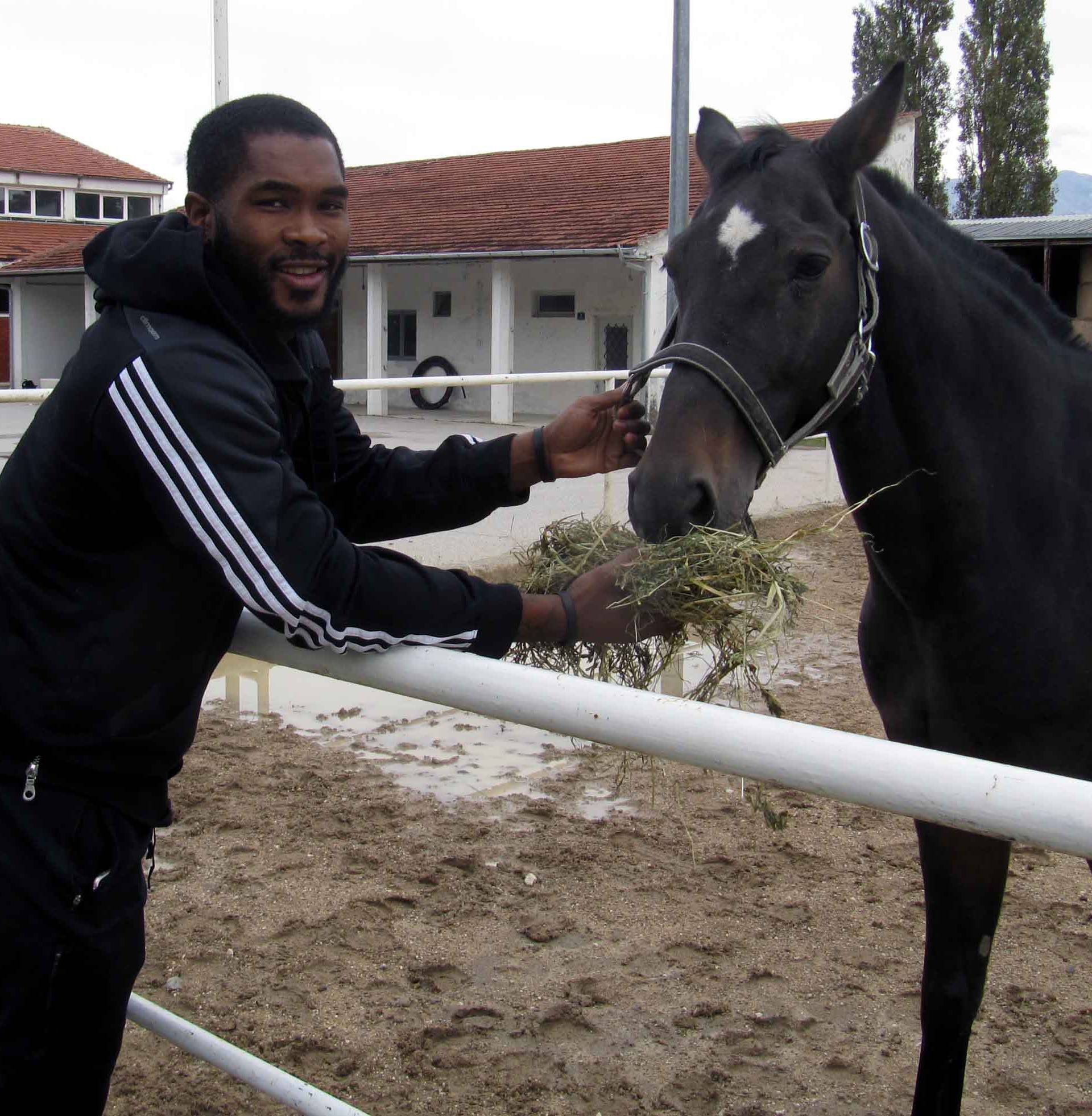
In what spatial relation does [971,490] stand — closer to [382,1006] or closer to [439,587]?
[439,587]

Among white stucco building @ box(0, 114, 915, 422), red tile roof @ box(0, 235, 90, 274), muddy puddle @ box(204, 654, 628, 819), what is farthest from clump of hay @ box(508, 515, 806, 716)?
red tile roof @ box(0, 235, 90, 274)

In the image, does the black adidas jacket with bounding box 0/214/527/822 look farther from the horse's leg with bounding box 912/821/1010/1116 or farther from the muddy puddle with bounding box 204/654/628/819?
the muddy puddle with bounding box 204/654/628/819

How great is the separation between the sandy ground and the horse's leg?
0.65 feet

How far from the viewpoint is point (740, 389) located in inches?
76.9

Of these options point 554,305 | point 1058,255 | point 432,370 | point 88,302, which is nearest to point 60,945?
point 1058,255

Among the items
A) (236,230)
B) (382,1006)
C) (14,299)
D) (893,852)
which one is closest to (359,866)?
(382,1006)

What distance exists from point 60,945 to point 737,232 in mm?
1552

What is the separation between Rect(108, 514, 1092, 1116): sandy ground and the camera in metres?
2.55

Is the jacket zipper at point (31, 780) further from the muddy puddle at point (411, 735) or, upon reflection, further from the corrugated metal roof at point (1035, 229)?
the corrugated metal roof at point (1035, 229)

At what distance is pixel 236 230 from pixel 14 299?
27.9 m

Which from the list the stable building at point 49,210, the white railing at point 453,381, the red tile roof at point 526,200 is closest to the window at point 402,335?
the red tile roof at point 526,200

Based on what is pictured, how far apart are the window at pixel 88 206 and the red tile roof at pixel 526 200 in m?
10.2

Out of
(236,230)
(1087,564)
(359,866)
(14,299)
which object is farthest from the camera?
(14,299)

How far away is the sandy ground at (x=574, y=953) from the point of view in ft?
8.38
